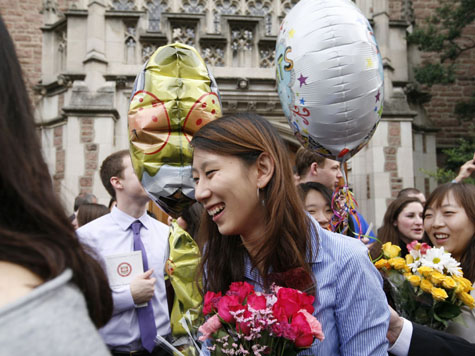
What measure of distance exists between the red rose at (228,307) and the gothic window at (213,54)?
280 inches

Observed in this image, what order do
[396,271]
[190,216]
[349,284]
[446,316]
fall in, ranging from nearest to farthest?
[349,284], [446,316], [396,271], [190,216]

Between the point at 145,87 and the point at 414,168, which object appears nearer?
the point at 145,87

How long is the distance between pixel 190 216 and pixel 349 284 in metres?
2.00

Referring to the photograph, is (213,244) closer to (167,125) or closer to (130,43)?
(167,125)

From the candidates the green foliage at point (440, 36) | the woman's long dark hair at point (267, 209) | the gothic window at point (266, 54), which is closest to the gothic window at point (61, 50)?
the gothic window at point (266, 54)

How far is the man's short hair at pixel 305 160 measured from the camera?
3.53 metres

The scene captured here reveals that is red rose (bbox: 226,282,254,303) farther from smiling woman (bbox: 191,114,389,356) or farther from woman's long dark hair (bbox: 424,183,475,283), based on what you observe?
woman's long dark hair (bbox: 424,183,475,283)

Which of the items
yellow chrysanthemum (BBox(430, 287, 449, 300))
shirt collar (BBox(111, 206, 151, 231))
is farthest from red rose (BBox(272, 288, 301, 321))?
shirt collar (BBox(111, 206, 151, 231))

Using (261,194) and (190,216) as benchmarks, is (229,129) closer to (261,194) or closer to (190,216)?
(261,194)

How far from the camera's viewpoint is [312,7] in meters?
2.67

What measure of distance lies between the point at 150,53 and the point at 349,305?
24.1 ft

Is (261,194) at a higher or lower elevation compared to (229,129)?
lower

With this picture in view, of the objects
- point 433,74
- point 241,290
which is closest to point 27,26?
point 433,74

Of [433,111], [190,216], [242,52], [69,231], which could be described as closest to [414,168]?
[433,111]
